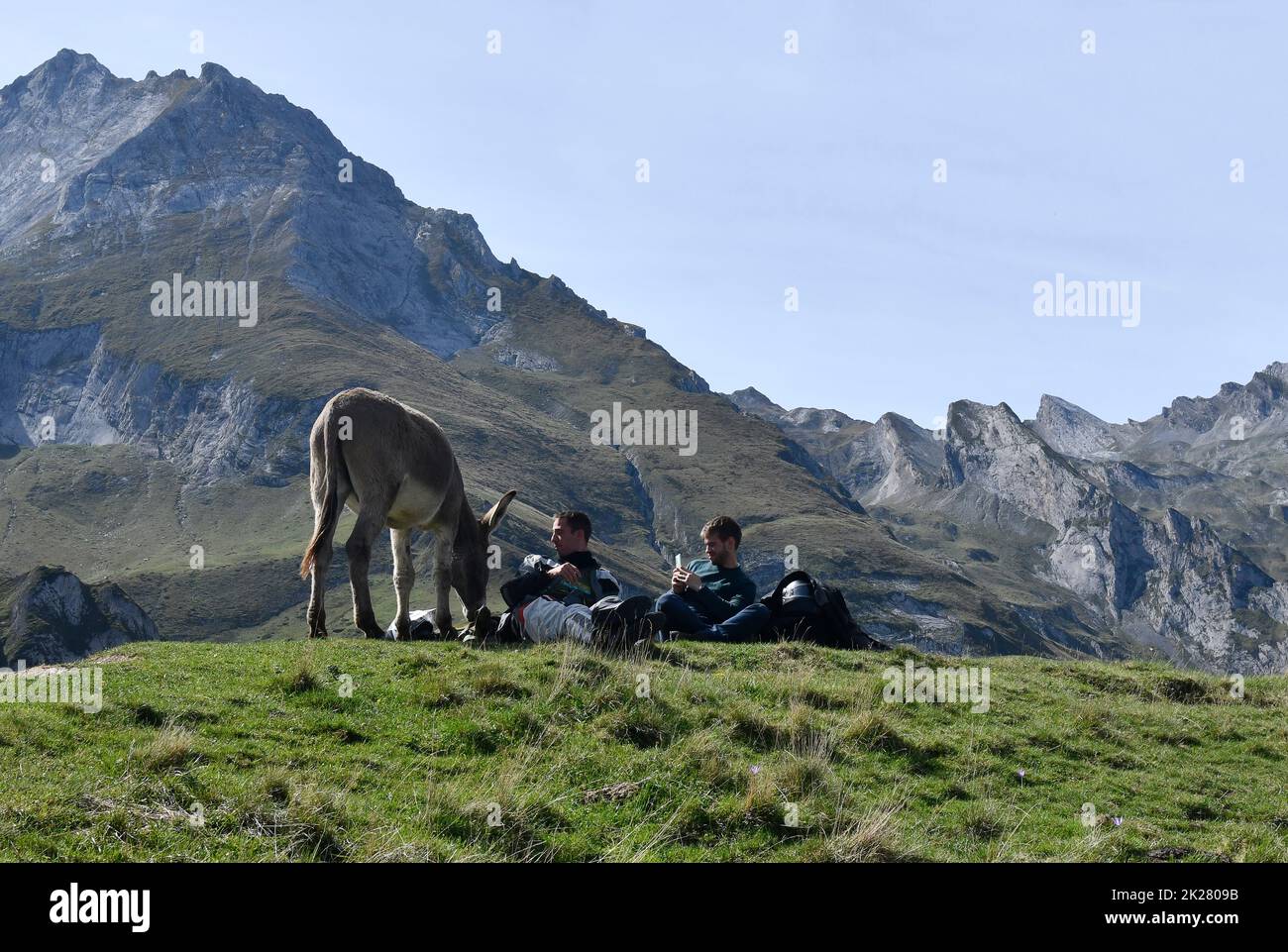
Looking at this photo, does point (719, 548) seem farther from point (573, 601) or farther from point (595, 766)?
point (595, 766)

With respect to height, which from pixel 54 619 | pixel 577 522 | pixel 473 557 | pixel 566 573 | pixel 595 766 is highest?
pixel 577 522

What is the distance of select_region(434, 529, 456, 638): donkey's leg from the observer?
1844cm

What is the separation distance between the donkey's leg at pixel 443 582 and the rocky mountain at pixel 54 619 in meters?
170

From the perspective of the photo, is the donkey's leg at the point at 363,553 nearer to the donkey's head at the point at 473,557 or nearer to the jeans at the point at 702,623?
the donkey's head at the point at 473,557

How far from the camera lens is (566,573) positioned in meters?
17.0

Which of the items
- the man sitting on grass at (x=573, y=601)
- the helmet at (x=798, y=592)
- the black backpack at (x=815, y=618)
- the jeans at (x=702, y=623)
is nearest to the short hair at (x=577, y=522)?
the man sitting on grass at (x=573, y=601)

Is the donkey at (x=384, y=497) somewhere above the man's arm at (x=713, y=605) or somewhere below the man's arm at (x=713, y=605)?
above

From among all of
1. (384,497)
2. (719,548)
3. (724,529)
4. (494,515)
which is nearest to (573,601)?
(719,548)

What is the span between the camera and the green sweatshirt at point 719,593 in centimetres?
1741

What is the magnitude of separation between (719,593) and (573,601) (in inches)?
99.9
